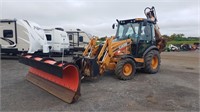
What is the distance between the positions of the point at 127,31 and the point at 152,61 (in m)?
1.78

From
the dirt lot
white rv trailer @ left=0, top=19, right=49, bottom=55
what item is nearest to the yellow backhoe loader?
the dirt lot

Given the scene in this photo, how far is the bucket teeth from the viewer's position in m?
4.60

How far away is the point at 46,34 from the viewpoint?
1634 centimetres

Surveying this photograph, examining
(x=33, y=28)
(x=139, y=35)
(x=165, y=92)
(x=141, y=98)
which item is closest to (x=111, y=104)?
(x=141, y=98)

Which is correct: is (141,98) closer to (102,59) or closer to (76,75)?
(76,75)

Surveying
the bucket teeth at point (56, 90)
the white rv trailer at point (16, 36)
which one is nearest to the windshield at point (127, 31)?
the bucket teeth at point (56, 90)

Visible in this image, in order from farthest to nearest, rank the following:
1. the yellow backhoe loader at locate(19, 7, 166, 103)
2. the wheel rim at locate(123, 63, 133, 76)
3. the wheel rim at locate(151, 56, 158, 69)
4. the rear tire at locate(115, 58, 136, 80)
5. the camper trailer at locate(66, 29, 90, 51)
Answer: the camper trailer at locate(66, 29, 90, 51)
the wheel rim at locate(151, 56, 158, 69)
the wheel rim at locate(123, 63, 133, 76)
the rear tire at locate(115, 58, 136, 80)
the yellow backhoe loader at locate(19, 7, 166, 103)

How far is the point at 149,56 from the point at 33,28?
350 inches

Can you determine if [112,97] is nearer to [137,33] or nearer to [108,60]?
[108,60]

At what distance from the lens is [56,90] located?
520cm

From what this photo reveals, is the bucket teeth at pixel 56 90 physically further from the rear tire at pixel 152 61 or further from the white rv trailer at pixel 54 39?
the white rv trailer at pixel 54 39

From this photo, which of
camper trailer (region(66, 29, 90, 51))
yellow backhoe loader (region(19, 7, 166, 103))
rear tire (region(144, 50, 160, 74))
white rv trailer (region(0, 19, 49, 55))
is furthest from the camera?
camper trailer (region(66, 29, 90, 51))

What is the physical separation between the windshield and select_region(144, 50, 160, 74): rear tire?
0.96 meters

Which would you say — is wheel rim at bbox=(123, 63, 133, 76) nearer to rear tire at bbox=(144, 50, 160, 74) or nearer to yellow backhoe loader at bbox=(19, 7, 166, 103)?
yellow backhoe loader at bbox=(19, 7, 166, 103)
